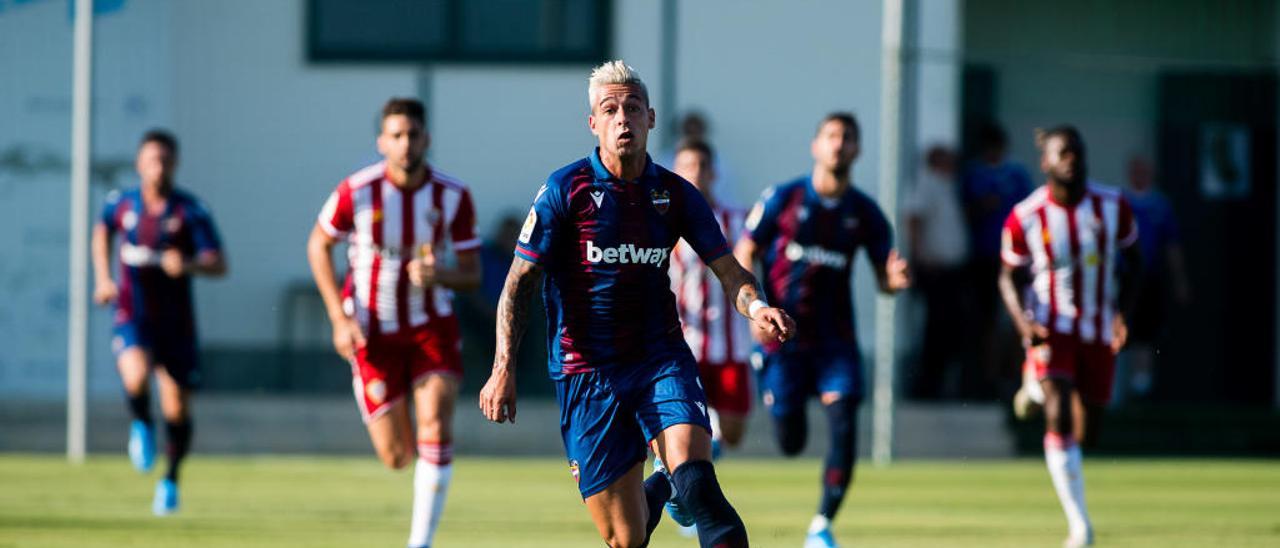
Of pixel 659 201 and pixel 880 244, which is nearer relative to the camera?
pixel 659 201

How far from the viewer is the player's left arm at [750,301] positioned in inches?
275

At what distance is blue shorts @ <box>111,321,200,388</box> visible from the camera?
13.2 meters

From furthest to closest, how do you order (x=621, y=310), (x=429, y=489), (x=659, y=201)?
(x=429, y=489), (x=621, y=310), (x=659, y=201)

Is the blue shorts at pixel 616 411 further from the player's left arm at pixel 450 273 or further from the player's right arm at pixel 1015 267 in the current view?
the player's right arm at pixel 1015 267

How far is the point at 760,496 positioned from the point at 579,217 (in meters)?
6.58

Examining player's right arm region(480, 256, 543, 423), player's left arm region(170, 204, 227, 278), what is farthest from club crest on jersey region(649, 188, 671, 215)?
player's left arm region(170, 204, 227, 278)

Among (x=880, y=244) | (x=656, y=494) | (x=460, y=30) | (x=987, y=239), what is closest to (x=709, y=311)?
(x=880, y=244)

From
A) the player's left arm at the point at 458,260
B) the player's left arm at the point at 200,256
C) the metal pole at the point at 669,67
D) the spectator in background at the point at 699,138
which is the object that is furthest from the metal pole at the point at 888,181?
the player's left arm at the point at 458,260

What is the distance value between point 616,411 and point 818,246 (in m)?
3.77

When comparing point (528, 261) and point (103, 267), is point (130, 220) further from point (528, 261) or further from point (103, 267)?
point (528, 261)

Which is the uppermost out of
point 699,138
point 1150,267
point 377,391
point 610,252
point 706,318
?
point 699,138

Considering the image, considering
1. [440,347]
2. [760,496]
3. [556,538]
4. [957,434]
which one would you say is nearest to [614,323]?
[440,347]

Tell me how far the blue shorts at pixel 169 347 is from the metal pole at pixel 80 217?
2.85 metres

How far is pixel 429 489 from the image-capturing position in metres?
9.77
